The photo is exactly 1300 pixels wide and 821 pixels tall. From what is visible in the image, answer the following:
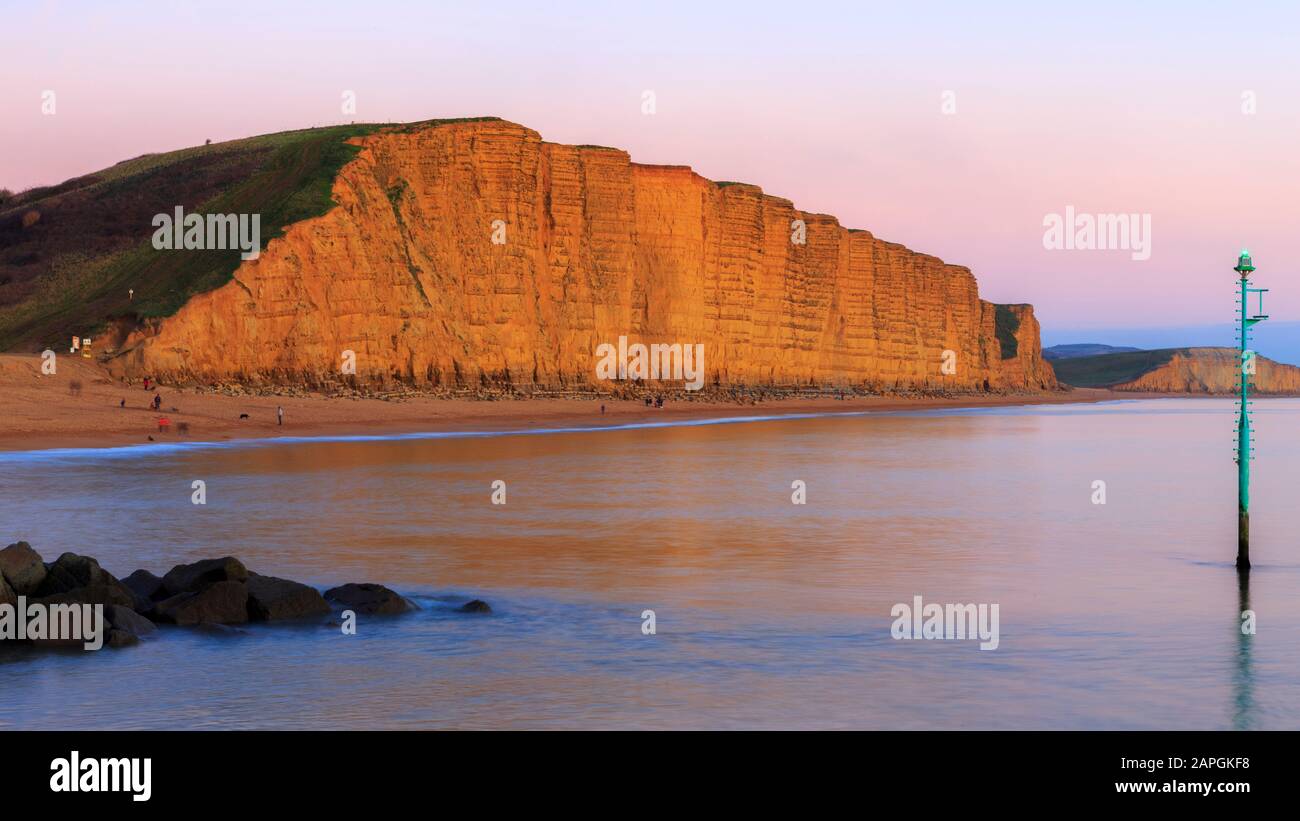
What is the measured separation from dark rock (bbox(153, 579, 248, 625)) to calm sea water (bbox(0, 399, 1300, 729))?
1.93ft

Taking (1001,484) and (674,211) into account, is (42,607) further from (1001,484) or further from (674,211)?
(674,211)

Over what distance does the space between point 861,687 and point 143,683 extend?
651 centimetres

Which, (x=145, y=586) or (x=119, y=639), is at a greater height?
(x=145, y=586)

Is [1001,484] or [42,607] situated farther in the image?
[1001,484]

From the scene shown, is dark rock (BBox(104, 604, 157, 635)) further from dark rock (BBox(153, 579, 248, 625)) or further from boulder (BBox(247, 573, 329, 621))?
boulder (BBox(247, 573, 329, 621))

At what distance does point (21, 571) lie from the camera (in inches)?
547

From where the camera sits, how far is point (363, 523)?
23.4 meters

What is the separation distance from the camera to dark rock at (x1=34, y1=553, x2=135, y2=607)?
540 inches

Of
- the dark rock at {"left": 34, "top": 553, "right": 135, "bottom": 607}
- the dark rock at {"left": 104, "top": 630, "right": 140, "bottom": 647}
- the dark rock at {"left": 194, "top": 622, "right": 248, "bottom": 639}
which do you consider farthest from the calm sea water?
the dark rock at {"left": 34, "top": 553, "right": 135, "bottom": 607}

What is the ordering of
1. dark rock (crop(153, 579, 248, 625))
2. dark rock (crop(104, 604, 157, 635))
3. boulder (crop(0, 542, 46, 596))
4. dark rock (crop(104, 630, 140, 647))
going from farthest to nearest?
1. dark rock (crop(153, 579, 248, 625))
2. boulder (crop(0, 542, 46, 596))
3. dark rock (crop(104, 604, 157, 635))
4. dark rock (crop(104, 630, 140, 647))

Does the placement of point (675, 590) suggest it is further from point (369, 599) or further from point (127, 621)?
point (127, 621)

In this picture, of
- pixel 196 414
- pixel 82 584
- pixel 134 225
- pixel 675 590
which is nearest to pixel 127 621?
pixel 82 584

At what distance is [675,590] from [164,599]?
639cm
